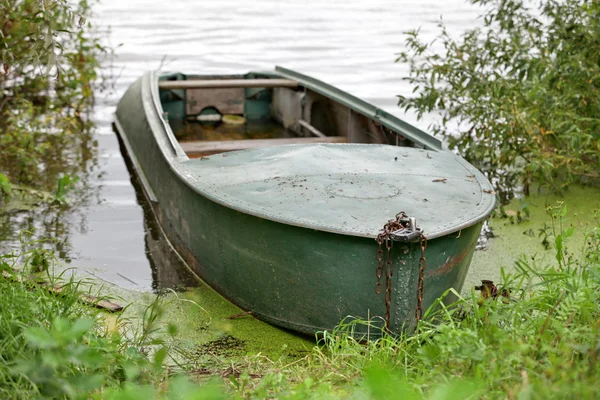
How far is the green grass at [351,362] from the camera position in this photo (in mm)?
2324

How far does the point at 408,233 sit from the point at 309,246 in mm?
501

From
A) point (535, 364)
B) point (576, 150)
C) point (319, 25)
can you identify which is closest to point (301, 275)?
point (535, 364)

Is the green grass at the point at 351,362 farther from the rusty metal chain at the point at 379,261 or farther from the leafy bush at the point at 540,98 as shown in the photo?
the leafy bush at the point at 540,98

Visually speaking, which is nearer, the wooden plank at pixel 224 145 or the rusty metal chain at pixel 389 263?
the rusty metal chain at pixel 389 263

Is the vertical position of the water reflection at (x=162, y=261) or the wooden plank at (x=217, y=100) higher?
the wooden plank at (x=217, y=100)

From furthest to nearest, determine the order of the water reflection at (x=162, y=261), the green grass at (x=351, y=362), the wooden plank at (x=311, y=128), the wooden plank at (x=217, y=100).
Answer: the wooden plank at (x=217, y=100) < the wooden plank at (x=311, y=128) < the water reflection at (x=162, y=261) < the green grass at (x=351, y=362)

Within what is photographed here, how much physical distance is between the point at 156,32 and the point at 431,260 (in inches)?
447

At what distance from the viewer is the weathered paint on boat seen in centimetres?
362

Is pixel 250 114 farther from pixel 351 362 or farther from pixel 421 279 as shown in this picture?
pixel 351 362

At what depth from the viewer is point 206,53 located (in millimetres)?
12492

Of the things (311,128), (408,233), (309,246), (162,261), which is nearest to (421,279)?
(408,233)

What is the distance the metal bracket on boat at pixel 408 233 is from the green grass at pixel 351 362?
38cm

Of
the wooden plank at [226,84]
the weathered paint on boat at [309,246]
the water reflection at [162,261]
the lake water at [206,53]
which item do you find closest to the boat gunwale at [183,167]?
the weathered paint on boat at [309,246]

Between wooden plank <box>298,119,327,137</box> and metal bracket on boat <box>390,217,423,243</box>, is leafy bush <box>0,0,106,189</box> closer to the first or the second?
wooden plank <box>298,119,327,137</box>
